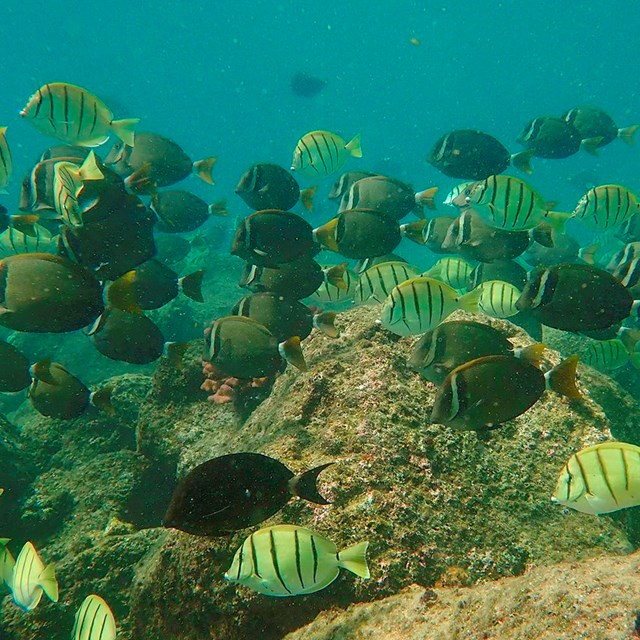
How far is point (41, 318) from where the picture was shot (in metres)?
3.10

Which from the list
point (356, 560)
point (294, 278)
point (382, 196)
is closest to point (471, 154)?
point (382, 196)

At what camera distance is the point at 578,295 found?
2916 mm

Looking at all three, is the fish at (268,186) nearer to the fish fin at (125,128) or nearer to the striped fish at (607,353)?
the fish fin at (125,128)

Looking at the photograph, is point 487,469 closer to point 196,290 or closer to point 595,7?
point 196,290

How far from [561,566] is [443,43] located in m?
122

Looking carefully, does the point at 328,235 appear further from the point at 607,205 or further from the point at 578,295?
the point at 607,205

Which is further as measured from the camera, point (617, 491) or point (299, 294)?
point (299, 294)

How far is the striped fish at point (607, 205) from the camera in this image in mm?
5211

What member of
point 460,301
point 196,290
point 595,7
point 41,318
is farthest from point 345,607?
point 595,7

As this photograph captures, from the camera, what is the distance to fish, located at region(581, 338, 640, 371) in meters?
5.88

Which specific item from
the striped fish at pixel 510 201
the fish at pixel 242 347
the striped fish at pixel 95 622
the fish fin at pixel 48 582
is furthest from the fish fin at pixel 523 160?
the fish fin at pixel 48 582

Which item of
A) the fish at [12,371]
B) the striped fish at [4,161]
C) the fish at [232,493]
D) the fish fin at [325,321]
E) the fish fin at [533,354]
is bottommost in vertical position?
the fish at [12,371]

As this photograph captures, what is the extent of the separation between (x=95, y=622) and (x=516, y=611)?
89.4 inches

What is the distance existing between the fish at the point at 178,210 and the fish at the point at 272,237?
1881mm
